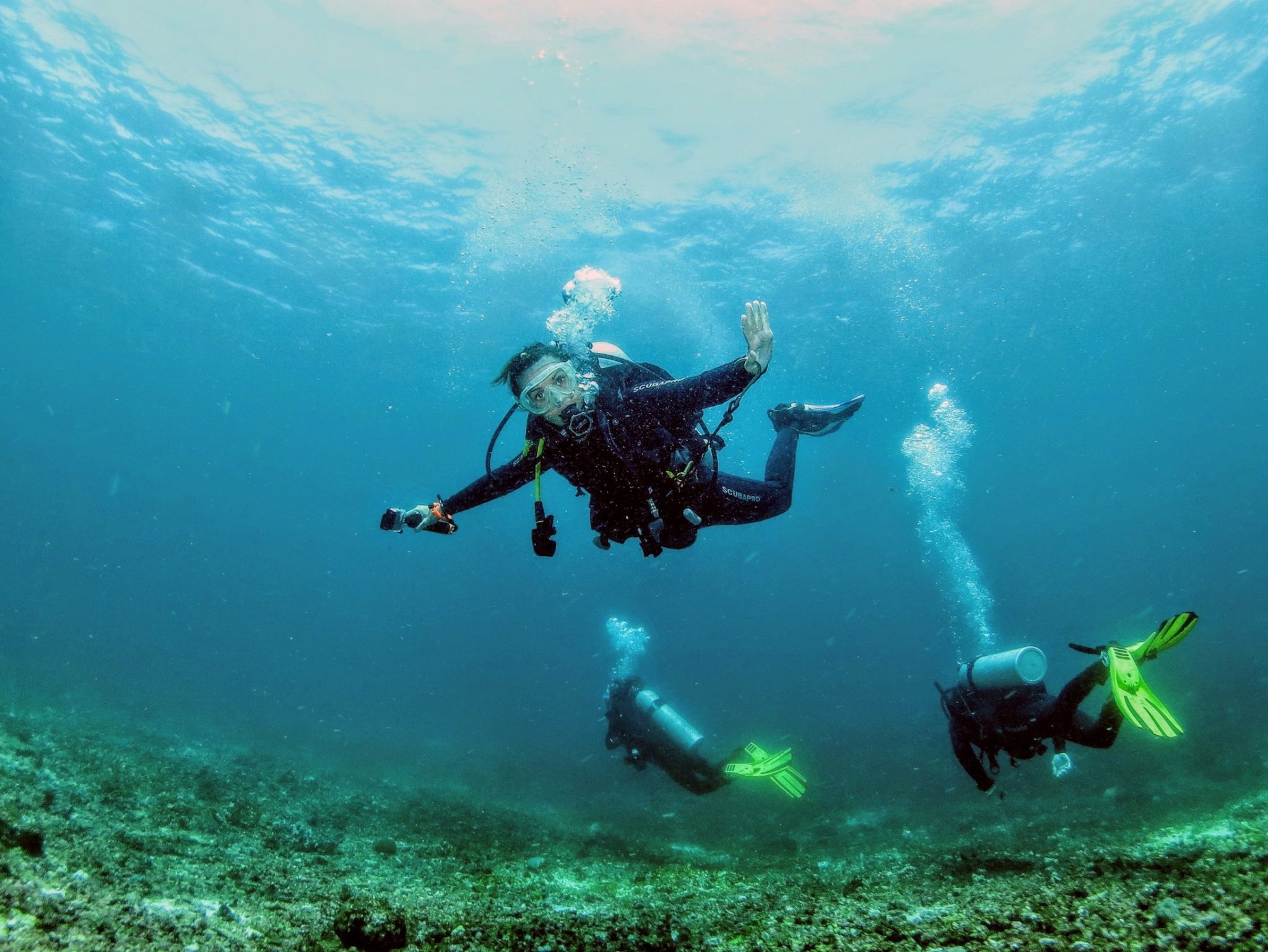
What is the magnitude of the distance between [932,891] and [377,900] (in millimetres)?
3230

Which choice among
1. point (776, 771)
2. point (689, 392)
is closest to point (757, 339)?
point (689, 392)

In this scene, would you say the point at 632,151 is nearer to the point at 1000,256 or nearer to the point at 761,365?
the point at 761,365

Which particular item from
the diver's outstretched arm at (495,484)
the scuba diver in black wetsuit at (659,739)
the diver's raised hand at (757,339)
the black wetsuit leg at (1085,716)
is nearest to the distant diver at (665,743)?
the scuba diver in black wetsuit at (659,739)

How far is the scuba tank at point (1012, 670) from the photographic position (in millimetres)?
6141

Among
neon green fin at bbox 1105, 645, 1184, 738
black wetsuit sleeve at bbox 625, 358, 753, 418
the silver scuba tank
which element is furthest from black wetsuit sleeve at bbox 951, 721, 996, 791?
black wetsuit sleeve at bbox 625, 358, 753, 418

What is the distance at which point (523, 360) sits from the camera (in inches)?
197

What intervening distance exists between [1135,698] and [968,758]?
190 centimetres

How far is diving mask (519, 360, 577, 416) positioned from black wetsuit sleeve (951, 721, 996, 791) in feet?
17.2

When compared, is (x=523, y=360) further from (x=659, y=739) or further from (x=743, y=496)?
(x=659, y=739)

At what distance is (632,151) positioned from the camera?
17125mm

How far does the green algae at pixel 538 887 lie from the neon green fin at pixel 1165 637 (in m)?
1.26

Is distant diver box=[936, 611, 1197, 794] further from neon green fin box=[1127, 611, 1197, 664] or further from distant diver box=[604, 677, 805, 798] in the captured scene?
distant diver box=[604, 677, 805, 798]

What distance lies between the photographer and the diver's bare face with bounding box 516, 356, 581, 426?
194 inches

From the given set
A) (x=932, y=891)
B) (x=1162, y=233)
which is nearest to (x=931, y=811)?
(x=932, y=891)
